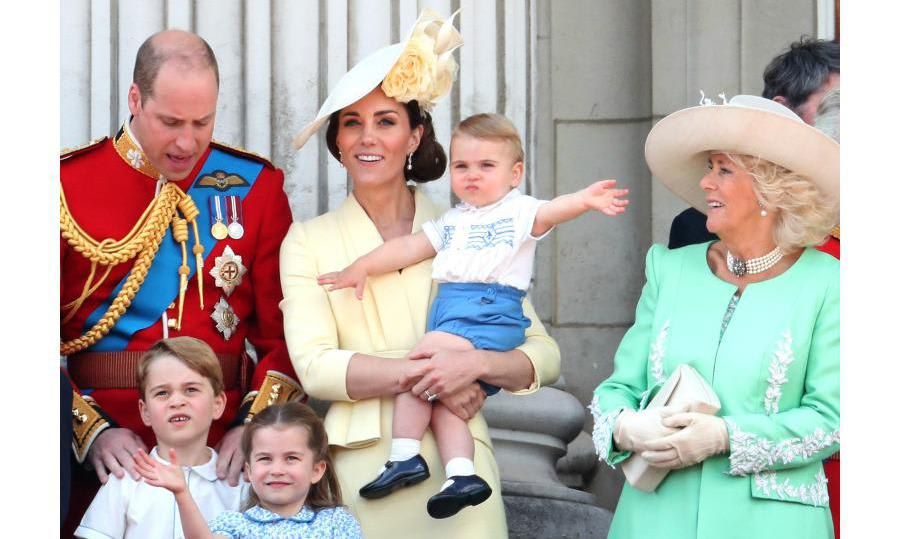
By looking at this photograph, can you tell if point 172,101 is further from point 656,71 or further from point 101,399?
point 656,71

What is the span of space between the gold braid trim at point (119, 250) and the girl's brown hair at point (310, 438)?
2.10 feet

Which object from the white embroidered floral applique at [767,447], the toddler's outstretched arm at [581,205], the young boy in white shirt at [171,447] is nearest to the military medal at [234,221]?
the young boy in white shirt at [171,447]

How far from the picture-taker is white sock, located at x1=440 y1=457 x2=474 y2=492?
5059 mm

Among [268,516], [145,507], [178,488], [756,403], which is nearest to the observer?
[178,488]

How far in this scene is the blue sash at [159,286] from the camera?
5.43 meters

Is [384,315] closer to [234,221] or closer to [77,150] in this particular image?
[234,221]

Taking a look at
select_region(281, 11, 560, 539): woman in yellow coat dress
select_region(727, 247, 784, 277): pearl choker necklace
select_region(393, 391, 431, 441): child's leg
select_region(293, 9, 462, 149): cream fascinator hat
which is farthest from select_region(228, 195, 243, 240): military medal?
select_region(727, 247, 784, 277): pearl choker necklace

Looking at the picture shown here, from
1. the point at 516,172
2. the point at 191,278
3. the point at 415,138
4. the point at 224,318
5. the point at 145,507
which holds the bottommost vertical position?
the point at 145,507

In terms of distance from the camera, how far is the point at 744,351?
16.2ft

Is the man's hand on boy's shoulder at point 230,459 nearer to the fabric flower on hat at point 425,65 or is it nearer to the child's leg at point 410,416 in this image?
the child's leg at point 410,416

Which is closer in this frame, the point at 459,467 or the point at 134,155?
the point at 459,467

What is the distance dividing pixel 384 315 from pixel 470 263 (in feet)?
1.00

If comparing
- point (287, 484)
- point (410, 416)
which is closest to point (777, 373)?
point (410, 416)
